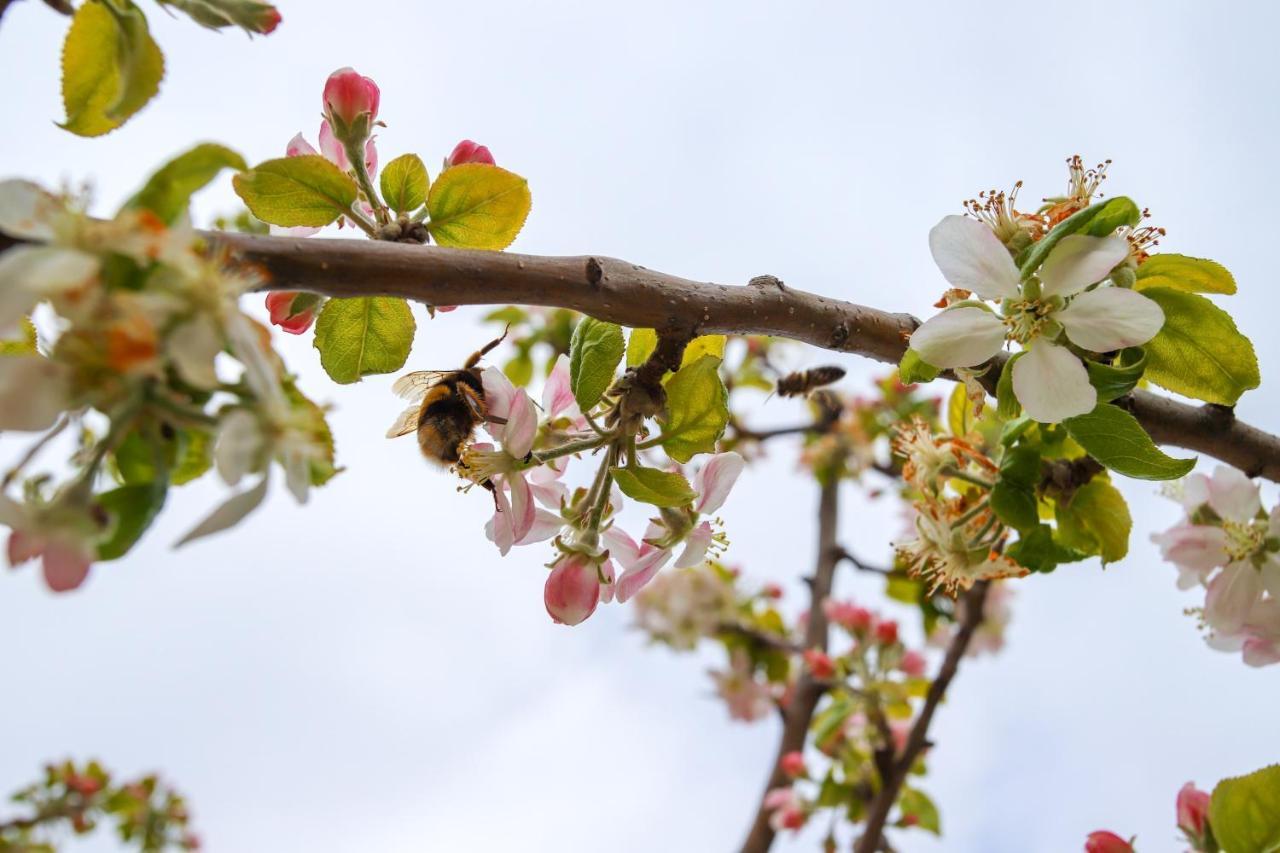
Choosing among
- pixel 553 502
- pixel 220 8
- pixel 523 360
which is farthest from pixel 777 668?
pixel 220 8

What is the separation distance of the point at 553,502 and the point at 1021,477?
55 centimetres

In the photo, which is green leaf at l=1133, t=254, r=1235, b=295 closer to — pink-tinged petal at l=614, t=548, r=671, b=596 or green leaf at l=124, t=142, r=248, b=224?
pink-tinged petal at l=614, t=548, r=671, b=596

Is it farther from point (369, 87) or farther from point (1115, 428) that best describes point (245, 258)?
point (1115, 428)

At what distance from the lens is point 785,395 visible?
1.34 metres

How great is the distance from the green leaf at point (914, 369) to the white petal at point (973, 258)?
8cm

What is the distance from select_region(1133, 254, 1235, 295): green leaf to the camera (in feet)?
3.24

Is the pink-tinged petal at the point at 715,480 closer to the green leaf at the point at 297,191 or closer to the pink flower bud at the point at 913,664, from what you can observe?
the green leaf at the point at 297,191

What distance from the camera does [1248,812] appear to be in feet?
3.52

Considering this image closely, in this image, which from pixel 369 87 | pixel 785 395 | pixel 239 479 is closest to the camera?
pixel 239 479

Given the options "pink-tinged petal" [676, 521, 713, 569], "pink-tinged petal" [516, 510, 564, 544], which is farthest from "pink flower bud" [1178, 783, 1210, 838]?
"pink-tinged petal" [516, 510, 564, 544]

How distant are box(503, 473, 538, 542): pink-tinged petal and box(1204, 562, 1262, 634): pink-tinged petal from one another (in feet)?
2.98

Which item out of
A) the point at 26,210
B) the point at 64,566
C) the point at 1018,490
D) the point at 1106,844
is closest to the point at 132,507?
the point at 64,566

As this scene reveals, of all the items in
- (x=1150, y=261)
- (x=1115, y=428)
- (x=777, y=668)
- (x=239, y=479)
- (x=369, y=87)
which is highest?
(x=777, y=668)

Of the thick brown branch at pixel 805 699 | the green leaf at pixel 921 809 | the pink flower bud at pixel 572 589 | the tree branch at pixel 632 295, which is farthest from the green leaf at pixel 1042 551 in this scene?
the green leaf at pixel 921 809
